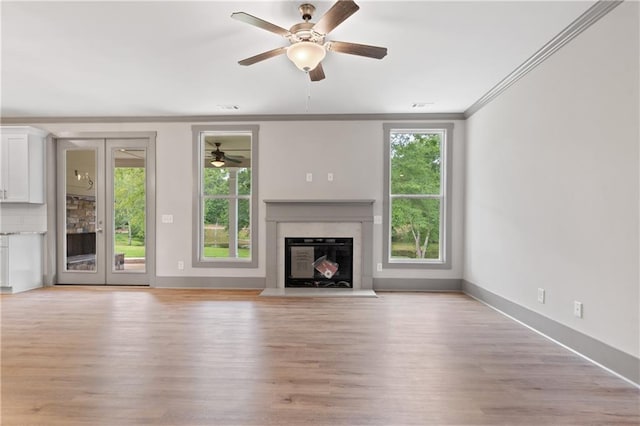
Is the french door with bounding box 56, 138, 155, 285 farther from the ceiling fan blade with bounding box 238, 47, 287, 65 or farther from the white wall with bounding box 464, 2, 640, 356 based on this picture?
the white wall with bounding box 464, 2, 640, 356

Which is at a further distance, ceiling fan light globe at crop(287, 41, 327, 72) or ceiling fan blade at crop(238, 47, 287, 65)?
ceiling fan blade at crop(238, 47, 287, 65)

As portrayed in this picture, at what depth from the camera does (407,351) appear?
2.69m

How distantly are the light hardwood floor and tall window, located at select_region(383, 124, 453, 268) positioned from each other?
52.0 inches

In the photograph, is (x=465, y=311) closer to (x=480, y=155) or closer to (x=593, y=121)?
(x=480, y=155)

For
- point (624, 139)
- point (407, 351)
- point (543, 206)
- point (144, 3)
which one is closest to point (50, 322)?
point (144, 3)

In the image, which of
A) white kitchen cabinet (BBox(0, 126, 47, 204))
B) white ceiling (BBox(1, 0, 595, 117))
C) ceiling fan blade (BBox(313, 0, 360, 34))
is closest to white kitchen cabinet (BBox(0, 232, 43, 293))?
white kitchen cabinet (BBox(0, 126, 47, 204))

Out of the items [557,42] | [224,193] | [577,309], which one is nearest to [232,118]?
[224,193]

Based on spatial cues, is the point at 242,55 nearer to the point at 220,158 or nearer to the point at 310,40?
the point at 310,40

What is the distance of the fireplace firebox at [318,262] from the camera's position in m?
4.97

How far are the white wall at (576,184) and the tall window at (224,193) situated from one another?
3543 millimetres

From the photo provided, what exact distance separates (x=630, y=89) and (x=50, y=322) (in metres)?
5.45

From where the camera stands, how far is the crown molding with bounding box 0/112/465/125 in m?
4.89

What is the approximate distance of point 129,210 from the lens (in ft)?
17.0

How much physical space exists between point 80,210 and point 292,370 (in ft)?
15.8
